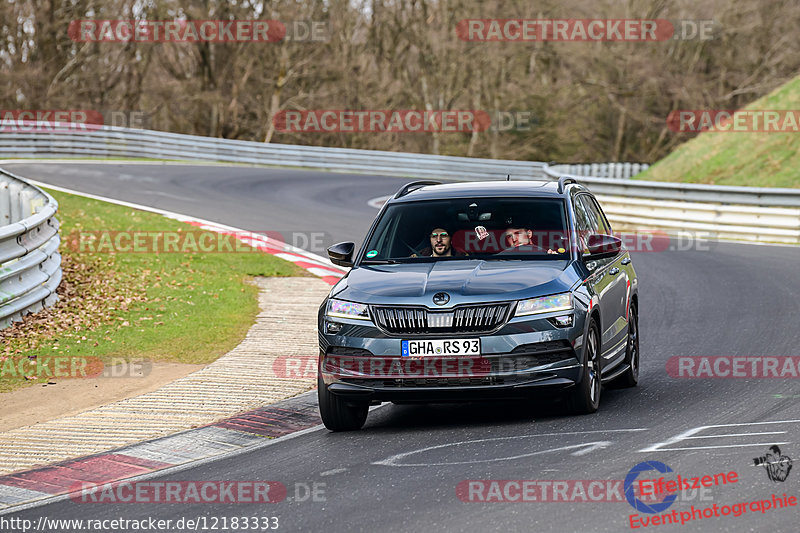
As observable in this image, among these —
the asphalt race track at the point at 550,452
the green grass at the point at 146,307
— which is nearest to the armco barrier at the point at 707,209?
the asphalt race track at the point at 550,452

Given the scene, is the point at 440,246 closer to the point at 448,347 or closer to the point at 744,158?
the point at 448,347

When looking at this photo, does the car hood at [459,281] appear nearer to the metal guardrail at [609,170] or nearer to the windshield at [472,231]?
the windshield at [472,231]

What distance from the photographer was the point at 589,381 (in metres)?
8.41

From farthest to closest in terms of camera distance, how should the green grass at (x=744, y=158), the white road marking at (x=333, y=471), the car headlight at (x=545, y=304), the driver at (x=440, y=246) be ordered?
the green grass at (x=744, y=158) < the driver at (x=440, y=246) < the car headlight at (x=545, y=304) < the white road marking at (x=333, y=471)

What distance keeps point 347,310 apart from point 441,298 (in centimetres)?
73

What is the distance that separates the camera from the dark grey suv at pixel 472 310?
799 centimetres

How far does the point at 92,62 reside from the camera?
4947 centimetres

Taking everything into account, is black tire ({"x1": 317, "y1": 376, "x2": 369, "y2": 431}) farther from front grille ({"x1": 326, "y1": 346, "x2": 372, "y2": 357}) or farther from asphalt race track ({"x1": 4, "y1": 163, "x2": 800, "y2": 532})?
front grille ({"x1": 326, "y1": 346, "x2": 372, "y2": 357})

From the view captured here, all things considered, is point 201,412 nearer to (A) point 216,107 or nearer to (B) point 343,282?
(B) point 343,282

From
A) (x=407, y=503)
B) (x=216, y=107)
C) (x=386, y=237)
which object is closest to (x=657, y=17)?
(x=216, y=107)

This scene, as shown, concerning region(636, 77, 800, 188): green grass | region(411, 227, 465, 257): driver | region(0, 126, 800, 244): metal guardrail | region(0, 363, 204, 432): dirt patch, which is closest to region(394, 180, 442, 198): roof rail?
region(411, 227, 465, 257): driver

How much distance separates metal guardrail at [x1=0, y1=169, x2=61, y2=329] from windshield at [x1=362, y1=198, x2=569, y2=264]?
4910 millimetres

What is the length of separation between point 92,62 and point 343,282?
143 ft

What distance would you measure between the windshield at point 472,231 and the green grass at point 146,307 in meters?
3.23
